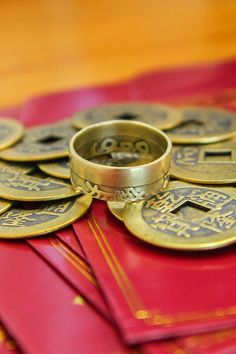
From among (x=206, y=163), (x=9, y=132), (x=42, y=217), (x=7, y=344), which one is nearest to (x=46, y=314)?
(x=7, y=344)

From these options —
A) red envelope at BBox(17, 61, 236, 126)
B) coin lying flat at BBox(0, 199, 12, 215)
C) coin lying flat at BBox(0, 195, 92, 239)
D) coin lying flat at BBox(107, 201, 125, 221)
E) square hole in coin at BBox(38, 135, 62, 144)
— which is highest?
coin lying flat at BBox(0, 199, 12, 215)

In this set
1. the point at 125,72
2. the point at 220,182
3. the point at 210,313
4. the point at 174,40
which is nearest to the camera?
the point at 210,313

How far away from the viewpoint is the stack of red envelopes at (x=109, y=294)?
0.59 metres

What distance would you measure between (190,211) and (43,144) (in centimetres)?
35

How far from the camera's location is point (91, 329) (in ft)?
2.01

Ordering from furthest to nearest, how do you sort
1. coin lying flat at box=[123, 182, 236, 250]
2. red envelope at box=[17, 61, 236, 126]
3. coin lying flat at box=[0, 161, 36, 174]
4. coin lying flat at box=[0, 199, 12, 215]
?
1. red envelope at box=[17, 61, 236, 126]
2. coin lying flat at box=[0, 161, 36, 174]
3. coin lying flat at box=[0, 199, 12, 215]
4. coin lying flat at box=[123, 182, 236, 250]

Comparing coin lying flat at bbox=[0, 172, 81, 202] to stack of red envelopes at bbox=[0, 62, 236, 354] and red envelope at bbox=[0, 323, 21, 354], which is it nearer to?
→ stack of red envelopes at bbox=[0, 62, 236, 354]

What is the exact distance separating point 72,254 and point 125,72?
2.91 feet

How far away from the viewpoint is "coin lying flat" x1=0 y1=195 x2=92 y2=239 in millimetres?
757

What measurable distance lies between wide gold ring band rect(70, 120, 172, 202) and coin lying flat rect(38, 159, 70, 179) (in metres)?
0.04

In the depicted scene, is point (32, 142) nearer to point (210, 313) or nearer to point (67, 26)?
point (210, 313)

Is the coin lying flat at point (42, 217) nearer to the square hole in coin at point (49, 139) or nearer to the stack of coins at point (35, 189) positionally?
the stack of coins at point (35, 189)

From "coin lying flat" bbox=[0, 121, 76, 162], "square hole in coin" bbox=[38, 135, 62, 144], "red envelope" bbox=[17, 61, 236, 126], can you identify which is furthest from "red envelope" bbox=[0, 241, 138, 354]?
"red envelope" bbox=[17, 61, 236, 126]

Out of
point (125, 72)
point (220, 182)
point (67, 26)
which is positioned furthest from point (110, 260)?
point (67, 26)
